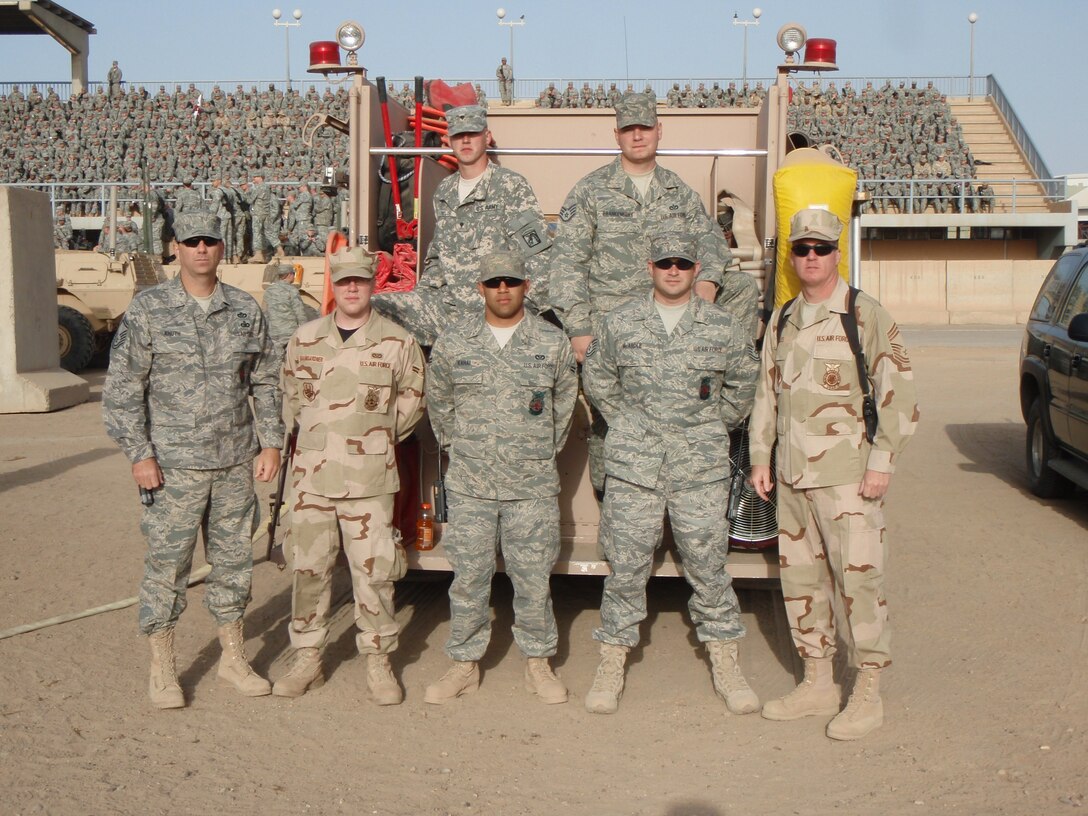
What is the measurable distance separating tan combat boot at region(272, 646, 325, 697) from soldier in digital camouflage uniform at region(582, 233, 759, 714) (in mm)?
1210

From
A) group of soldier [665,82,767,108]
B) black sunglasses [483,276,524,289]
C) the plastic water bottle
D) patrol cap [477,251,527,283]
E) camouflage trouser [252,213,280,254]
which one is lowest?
the plastic water bottle

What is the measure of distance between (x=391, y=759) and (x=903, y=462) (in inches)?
298

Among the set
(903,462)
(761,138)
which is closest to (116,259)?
(903,462)

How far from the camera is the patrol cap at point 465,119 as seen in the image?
5324mm

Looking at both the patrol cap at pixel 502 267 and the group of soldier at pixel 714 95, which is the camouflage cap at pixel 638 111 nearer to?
the patrol cap at pixel 502 267

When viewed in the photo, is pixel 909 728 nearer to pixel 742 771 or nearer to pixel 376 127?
pixel 742 771

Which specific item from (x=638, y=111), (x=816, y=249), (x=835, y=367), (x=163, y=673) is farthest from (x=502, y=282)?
(x=163, y=673)

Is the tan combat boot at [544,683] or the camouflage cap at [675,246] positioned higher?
the camouflage cap at [675,246]

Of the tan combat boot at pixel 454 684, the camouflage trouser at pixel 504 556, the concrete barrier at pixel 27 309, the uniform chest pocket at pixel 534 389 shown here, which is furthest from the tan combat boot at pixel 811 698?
the concrete barrier at pixel 27 309

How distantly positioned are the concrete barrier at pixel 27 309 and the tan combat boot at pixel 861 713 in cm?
1196

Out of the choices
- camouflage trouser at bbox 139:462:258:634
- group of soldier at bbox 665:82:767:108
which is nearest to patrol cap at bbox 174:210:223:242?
camouflage trouser at bbox 139:462:258:634

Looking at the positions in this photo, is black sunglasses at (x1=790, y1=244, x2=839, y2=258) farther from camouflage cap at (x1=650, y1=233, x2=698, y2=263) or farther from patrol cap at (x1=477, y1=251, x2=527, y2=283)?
patrol cap at (x1=477, y1=251, x2=527, y2=283)

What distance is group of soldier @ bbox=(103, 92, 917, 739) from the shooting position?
468cm

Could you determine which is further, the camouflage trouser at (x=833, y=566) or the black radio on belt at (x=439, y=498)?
the black radio on belt at (x=439, y=498)
